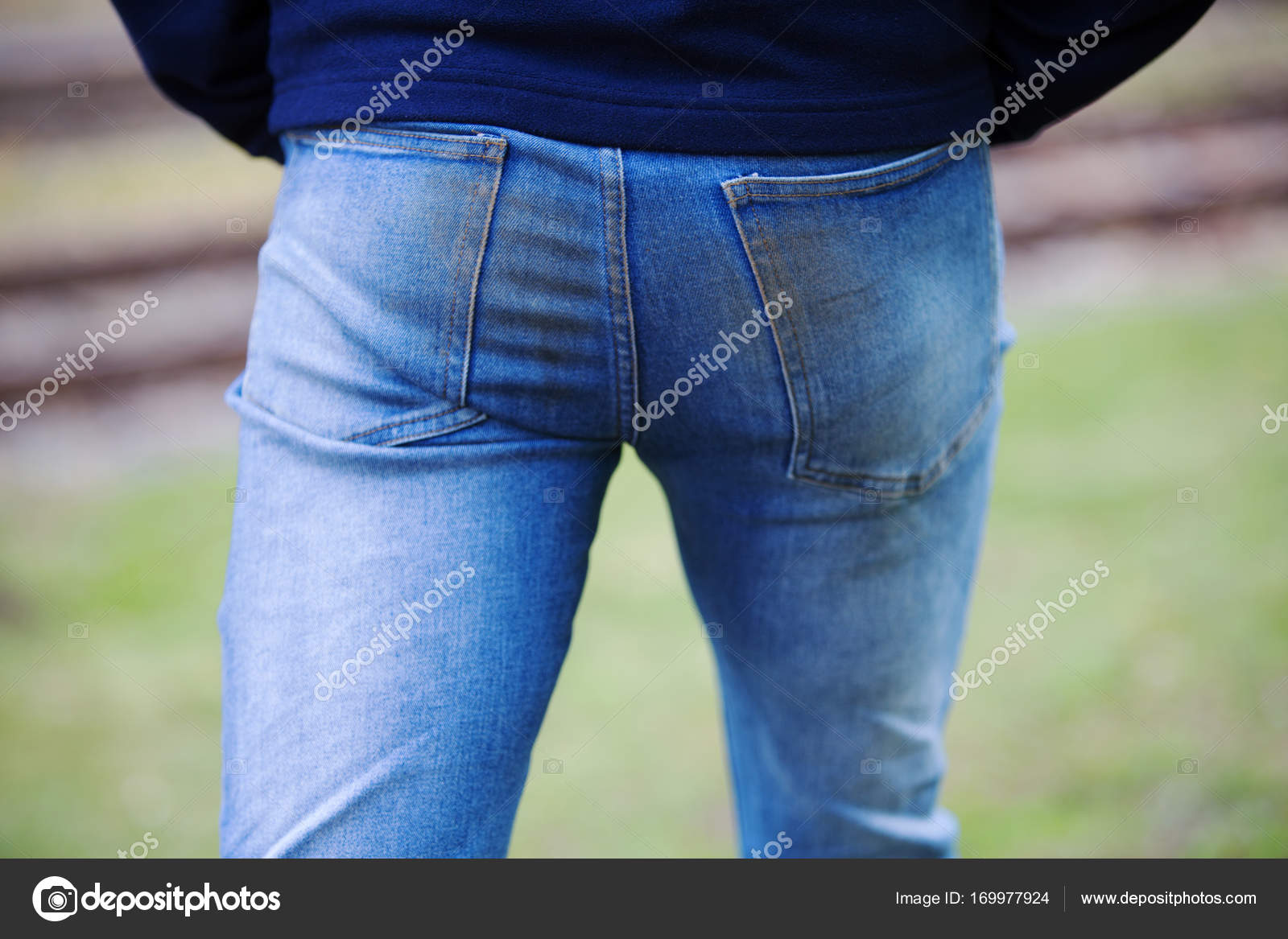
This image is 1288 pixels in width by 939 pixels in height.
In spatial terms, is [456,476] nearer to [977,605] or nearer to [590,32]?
[590,32]

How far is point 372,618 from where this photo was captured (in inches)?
29.6

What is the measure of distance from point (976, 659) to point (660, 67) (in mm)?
1783

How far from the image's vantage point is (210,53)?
3.05 feet

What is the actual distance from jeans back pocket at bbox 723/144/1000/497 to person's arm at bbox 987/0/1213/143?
8 centimetres

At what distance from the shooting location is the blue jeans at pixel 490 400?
0.75 meters

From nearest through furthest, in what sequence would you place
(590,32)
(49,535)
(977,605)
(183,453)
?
(590,32) → (977,605) → (49,535) → (183,453)

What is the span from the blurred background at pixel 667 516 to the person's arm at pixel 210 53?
1.98 ft

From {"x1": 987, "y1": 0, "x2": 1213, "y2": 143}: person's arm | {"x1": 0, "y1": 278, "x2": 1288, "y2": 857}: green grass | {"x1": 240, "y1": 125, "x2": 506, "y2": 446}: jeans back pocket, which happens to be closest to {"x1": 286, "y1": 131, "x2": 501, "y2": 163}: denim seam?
{"x1": 240, "y1": 125, "x2": 506, "y2": 446}: jeans back pocket

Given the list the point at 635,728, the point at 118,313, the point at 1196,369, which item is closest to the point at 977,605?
the point at 635,728

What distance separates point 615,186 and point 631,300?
3.2 inches

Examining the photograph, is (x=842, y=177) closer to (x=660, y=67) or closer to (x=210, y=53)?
(x=660, y=67)

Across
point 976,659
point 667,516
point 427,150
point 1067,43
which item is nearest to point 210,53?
point 427,150

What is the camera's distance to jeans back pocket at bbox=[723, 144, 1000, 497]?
77cm
